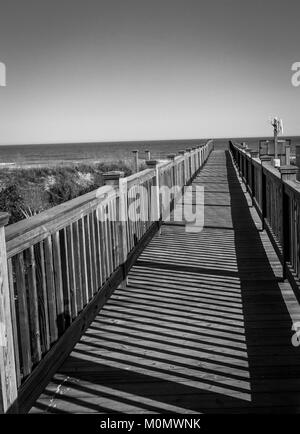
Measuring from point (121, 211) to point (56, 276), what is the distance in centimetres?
229

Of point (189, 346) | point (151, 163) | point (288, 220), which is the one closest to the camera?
point (189, 346)

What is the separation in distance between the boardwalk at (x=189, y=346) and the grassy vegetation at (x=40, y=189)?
5.37 meters

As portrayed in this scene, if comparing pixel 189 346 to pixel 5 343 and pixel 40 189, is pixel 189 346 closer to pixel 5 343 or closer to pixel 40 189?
pixel 5 343

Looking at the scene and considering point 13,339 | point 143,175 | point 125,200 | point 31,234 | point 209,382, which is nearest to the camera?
point 13,339

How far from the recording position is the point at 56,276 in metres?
3.87

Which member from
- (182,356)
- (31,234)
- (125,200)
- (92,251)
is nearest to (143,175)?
(125,200)

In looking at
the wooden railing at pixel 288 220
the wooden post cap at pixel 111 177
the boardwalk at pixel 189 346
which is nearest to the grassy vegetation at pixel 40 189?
the wooden post cap at pixel 111 177

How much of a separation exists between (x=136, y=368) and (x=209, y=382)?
57 centimetres

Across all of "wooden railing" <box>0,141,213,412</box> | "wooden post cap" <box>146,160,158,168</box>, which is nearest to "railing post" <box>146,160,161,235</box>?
"wooden post cap" <box>146,160,158,168</box>

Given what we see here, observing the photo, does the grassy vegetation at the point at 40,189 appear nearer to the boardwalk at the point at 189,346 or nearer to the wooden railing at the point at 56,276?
the wooden railing at the point at 56,276

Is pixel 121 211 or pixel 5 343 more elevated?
pixel 121 211

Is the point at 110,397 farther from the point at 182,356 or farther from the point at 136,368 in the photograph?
the point at 182,356

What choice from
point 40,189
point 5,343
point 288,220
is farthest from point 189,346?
point 40,189

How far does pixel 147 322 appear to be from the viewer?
480cm
